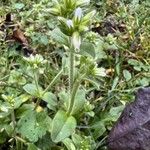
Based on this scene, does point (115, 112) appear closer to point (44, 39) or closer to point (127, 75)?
point (127, 75)

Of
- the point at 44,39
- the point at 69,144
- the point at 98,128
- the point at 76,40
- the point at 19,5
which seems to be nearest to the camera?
the point at 76,40

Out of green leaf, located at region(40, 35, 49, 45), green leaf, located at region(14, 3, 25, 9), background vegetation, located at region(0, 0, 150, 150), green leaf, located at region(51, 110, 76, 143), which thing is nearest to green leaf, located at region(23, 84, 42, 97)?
background vegetation, located at region(0, 0, 150, 150)

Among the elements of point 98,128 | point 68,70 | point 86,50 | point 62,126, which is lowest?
point 98,128

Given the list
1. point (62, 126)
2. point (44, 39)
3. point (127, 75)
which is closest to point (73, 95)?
point (62, 126)

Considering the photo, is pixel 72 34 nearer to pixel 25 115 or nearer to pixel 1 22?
pixel 25 115

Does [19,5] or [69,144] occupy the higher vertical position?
[19,5]

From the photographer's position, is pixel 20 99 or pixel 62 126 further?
pixel 20 99

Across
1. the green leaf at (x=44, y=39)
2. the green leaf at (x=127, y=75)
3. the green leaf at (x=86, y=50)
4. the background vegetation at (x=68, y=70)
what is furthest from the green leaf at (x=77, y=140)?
the green leaf at (x=44, y=39)

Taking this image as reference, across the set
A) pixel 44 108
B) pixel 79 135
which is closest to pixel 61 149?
pixel 79 135
